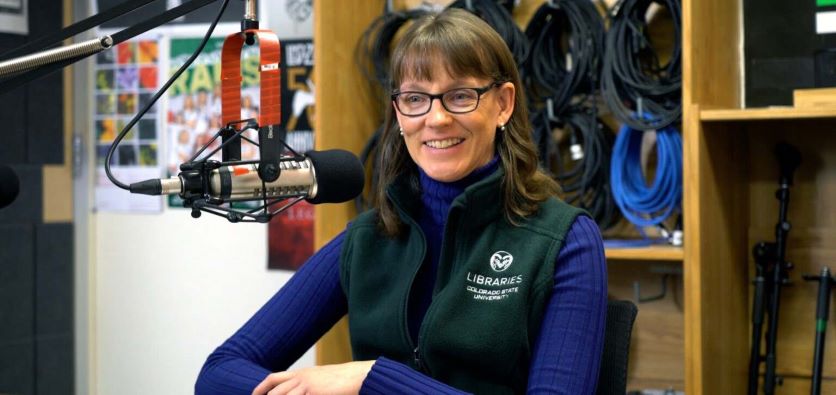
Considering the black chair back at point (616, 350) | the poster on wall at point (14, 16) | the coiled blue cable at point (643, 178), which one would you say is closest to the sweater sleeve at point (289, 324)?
the black chair back at point (616, 350)

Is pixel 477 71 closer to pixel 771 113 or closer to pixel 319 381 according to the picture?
pixel 319 381

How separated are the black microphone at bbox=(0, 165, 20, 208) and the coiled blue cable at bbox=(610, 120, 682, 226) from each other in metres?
1.89

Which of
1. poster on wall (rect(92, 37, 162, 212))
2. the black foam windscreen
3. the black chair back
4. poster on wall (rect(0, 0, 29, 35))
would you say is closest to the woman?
the black chair back

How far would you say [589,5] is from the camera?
9.29ft

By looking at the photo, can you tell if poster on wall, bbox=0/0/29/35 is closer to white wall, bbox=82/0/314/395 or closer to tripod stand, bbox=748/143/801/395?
white wall, bbox=82/0/314/395

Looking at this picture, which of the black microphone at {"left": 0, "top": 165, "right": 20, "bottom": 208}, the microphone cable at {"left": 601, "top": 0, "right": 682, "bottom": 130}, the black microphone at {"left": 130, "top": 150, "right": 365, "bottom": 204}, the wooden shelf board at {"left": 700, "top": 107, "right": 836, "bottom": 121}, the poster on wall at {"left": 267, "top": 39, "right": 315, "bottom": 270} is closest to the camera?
the black microphone at {"left": 130, "top": 150, "right": 365, "bottom": 204}

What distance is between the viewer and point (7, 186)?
1.12 meters

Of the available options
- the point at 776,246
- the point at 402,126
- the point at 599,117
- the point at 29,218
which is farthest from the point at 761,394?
the point at 29,218

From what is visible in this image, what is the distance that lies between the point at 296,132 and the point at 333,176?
2315 millimetres

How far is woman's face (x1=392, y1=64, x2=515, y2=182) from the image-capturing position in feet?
5.67

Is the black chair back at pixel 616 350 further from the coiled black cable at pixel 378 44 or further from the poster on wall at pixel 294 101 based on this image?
the poster on wall at pixel 294 101

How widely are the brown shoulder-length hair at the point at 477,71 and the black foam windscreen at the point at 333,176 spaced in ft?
1.98

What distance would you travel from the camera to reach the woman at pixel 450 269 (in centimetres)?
163

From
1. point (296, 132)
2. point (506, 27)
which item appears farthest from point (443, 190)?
point (296, 132)
